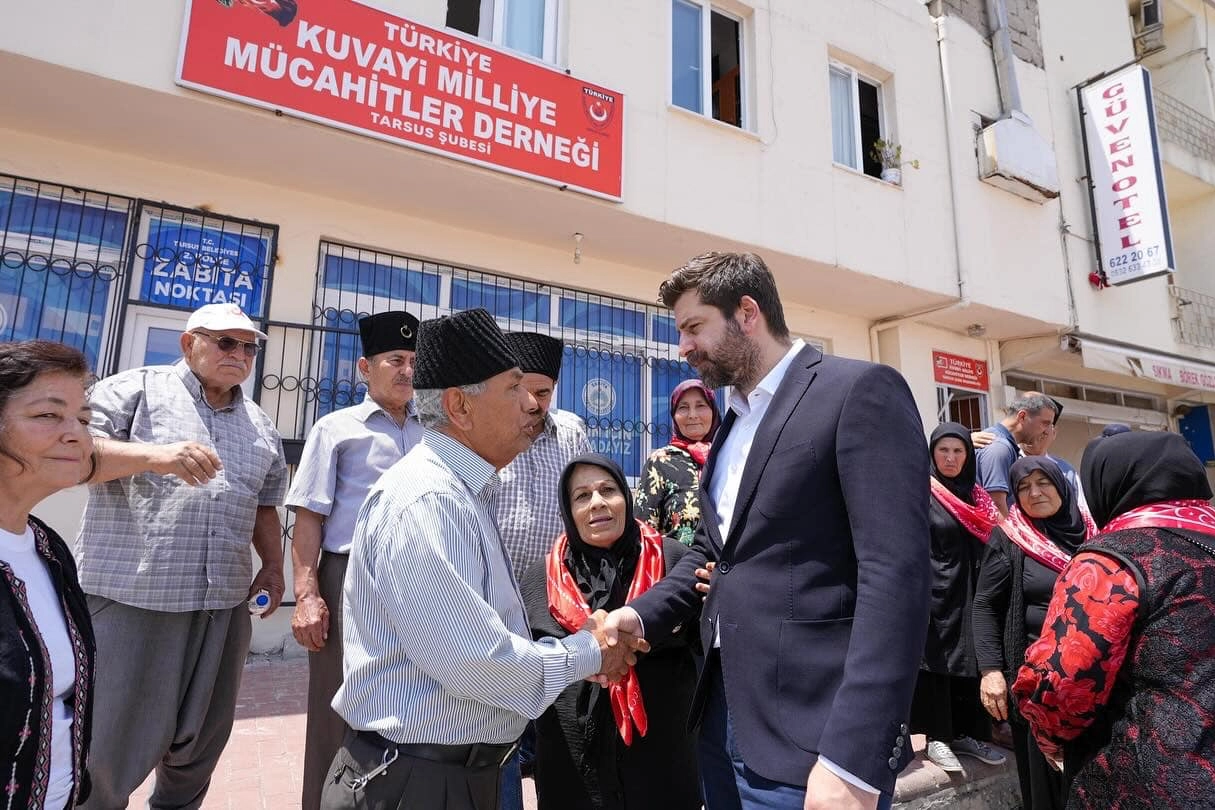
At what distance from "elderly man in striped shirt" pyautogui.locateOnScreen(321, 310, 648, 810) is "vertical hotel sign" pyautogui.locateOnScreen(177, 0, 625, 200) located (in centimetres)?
373

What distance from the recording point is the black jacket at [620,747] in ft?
7.23

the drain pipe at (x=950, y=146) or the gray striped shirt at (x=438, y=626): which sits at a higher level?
the drain pipe at (x=950, y=146)

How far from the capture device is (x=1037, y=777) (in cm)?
271

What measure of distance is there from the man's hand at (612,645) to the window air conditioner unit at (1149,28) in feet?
49.0

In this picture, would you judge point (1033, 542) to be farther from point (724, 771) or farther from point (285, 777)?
point (285, 777)

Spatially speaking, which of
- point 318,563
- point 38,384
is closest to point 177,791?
point 318,563

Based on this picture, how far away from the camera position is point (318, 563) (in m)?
2.78

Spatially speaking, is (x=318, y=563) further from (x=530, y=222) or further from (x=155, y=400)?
(x=530, y=222)

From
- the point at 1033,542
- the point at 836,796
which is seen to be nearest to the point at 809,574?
the point at 836,796

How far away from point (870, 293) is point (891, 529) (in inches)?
268

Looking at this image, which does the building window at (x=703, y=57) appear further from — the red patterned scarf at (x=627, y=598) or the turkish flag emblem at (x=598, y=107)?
the red patterned scarf at (x=627, y=598)

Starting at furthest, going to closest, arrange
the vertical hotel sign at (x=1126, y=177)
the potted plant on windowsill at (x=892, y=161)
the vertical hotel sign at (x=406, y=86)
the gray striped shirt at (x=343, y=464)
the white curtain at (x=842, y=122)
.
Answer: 1. the vertical hotel sign at (x=1126, y=177)
2. the white curtain at (x=842, y=122)
3. the potted plant on windowsill at (x=892, y=161)
4. the vertical hotel sign at (x=406, y=86)
5. the gray striped shirt at (x=343, y=464)

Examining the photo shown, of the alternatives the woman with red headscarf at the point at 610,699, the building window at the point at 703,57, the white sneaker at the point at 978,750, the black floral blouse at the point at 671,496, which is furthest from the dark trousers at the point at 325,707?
the building window at the point at 703,57

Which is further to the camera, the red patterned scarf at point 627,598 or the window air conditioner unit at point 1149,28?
the window air conditioner unit at point 1149,28
